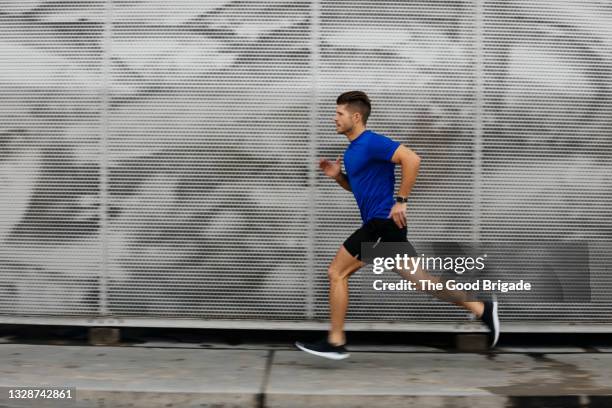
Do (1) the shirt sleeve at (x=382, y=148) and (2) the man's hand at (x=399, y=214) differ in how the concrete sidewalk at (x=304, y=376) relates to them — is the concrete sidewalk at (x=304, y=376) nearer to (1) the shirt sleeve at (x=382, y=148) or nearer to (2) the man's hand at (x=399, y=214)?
(2) the man's hand at (x=399, y=214)

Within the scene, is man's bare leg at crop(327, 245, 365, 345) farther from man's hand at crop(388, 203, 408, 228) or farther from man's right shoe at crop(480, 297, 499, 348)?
man's right shoe at crop(480, 297, 499, 348)

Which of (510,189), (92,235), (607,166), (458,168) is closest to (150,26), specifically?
(92,235)

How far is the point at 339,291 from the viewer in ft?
17.3

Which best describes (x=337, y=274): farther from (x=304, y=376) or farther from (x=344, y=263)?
(x=304, y=376)

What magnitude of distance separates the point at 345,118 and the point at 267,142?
884 millimetres

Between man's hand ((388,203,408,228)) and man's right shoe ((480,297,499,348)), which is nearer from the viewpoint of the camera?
man's hand ((388,203,408,228))

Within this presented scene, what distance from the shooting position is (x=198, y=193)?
5.98 m

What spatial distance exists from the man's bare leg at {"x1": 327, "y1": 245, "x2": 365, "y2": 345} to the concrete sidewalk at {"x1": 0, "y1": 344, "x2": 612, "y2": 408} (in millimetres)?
258

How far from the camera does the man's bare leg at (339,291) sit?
5.27 meters

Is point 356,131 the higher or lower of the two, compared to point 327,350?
higher

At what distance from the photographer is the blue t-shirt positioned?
17.0 ft

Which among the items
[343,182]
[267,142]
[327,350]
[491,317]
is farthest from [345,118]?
[491,317]

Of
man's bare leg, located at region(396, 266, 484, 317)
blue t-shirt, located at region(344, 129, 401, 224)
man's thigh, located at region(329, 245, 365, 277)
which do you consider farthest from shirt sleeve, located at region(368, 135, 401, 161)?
man's bare leg, located at region(396, 266, 484, 317)

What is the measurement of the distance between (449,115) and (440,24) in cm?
64
